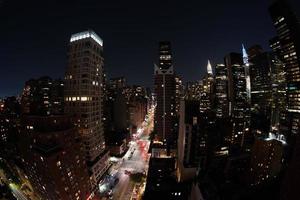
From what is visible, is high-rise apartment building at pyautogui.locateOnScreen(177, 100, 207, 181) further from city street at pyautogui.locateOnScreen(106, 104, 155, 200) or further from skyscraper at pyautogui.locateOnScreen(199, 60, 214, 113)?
skyscraper at pyautogui.locateOnScreen(199, 60, 214, 113)

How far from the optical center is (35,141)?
29.2m

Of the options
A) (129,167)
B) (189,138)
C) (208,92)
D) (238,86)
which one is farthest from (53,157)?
(208,92)

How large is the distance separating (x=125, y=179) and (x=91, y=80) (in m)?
22.9

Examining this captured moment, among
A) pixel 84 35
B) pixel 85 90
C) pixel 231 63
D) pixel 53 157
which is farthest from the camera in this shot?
pixel 231 63

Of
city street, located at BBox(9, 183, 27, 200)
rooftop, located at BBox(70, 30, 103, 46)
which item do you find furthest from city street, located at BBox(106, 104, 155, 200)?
rooftop, located at BBox(70, 30, 103, 46)

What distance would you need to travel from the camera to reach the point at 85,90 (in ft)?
132

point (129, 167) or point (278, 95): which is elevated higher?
point (278, 95)

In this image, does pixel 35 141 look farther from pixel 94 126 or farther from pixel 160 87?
pixel 160 87

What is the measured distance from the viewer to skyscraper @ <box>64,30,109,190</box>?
40.2 meters

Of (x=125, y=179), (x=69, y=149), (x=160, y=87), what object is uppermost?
(x=160, y=87)

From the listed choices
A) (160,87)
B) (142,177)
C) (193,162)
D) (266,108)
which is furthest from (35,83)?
(266,108)

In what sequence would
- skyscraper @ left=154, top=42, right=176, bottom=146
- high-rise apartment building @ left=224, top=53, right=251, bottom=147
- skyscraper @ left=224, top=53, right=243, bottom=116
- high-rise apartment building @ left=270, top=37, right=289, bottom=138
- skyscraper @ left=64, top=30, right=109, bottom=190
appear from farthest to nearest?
skyscraper @ left=224, top=53, right=243, bottom=116 < high-rise apartment building @ left=224, top=53, right=251, bottom=147 < skyscraper @ left=154, top=42, right=176, bottom=146 < high-rise apartment building @ left=270, top=37, right=289, bottom=138 < skyscraper @ left=64, top=30, right=109, bottom=190

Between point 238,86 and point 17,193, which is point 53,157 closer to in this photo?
point 17,193

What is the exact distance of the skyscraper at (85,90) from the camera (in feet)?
132
